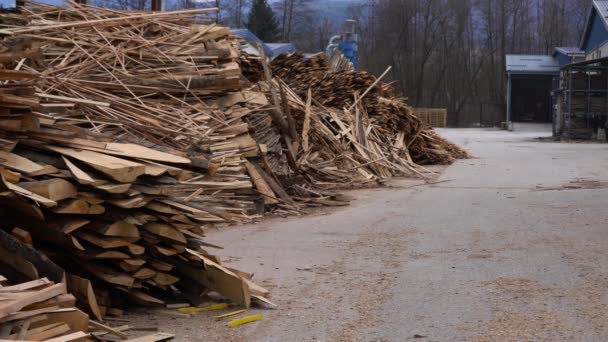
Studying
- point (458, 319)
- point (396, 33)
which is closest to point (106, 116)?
point (458, 319)

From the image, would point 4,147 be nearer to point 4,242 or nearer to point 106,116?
point 4,242

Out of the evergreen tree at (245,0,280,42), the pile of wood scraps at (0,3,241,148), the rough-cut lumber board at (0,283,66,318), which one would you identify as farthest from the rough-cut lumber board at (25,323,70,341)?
the evergreen tree at (245,0,280,42)

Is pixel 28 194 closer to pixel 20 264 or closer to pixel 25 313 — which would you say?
pixel 20 264

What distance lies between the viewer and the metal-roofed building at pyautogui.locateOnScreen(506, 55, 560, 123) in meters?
63.4

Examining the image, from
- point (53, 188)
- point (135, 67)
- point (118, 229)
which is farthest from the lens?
point (135, 67)

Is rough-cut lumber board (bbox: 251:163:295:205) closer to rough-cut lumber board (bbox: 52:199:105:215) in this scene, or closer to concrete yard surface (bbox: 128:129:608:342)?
concrete yard surface (bbox: 128:129:608:342)

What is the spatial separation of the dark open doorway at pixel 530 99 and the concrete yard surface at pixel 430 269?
51.5 meters

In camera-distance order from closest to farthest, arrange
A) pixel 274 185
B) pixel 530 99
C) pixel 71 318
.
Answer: pixel 71 318 → pixel 274 185 → pixel 530 99

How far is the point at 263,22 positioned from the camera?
62.7 metres

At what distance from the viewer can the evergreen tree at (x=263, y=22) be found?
205 feet

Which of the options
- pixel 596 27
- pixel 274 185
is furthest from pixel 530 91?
pixel 274 185

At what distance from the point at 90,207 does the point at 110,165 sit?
0.31 metres

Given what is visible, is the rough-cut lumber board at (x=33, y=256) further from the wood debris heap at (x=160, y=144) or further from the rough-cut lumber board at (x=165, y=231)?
the rough-cut lumber board at (x=165, y=231)

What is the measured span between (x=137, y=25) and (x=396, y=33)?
240 ft
